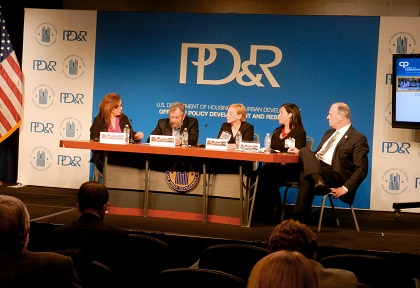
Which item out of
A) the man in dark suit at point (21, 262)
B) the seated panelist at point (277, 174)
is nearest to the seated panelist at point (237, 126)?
the seated panelist at point (277, 174)

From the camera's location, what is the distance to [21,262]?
2383 mm

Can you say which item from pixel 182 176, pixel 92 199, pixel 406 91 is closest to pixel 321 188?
pixel 182 176

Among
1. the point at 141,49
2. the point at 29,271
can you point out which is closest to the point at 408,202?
the point at 141,49

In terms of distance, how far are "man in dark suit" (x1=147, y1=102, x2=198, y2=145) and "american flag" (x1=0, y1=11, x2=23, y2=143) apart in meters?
2.48

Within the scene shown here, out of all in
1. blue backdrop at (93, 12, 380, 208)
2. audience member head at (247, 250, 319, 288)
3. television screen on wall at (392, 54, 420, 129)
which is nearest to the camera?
audience member head at (247, 250, 319, 288)

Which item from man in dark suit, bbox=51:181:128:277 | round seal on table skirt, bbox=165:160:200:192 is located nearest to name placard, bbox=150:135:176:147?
round seal on table skirt, bbox=165:160:200:192

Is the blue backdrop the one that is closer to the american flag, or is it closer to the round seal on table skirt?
the american flag

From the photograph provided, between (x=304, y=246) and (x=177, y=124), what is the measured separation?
4.60 m

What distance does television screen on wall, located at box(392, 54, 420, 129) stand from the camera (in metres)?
7.31

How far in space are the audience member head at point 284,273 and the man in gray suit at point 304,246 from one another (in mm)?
654

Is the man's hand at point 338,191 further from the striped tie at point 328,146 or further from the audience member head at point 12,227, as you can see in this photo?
the audience member head at point 12,227

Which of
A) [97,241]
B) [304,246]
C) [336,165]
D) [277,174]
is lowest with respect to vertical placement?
[97,241]

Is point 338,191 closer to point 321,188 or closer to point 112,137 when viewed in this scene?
point 321,188

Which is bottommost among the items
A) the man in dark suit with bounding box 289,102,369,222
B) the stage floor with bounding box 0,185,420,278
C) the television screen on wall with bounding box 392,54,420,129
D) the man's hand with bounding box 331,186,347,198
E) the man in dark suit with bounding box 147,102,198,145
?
the stage floor with bounding box 0,185,420,278
